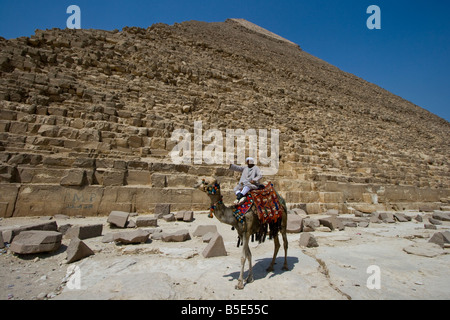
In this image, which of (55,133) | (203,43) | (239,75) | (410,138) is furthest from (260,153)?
(410,138)

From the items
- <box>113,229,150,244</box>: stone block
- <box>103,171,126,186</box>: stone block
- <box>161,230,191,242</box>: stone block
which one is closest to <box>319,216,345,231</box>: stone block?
<box>161,230,191,242</box>: stone block

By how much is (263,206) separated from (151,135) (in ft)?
21.6

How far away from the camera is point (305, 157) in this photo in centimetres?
1084

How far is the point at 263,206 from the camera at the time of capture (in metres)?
2.76

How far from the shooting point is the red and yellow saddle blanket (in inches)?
103

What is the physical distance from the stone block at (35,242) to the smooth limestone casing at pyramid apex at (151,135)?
2764 mm

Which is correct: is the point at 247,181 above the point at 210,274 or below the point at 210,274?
above

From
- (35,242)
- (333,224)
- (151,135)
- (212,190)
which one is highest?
(151,135)

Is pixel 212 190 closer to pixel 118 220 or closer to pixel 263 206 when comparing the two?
pixel 263 206

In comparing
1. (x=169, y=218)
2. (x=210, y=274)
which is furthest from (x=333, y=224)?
(x=210, y=274)

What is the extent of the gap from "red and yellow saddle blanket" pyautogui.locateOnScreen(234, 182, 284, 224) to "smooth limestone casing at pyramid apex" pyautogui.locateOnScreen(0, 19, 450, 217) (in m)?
4.74

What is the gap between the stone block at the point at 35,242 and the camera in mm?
3062

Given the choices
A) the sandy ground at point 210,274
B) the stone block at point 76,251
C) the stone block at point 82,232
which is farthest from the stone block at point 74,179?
the stone block at point 76,251
